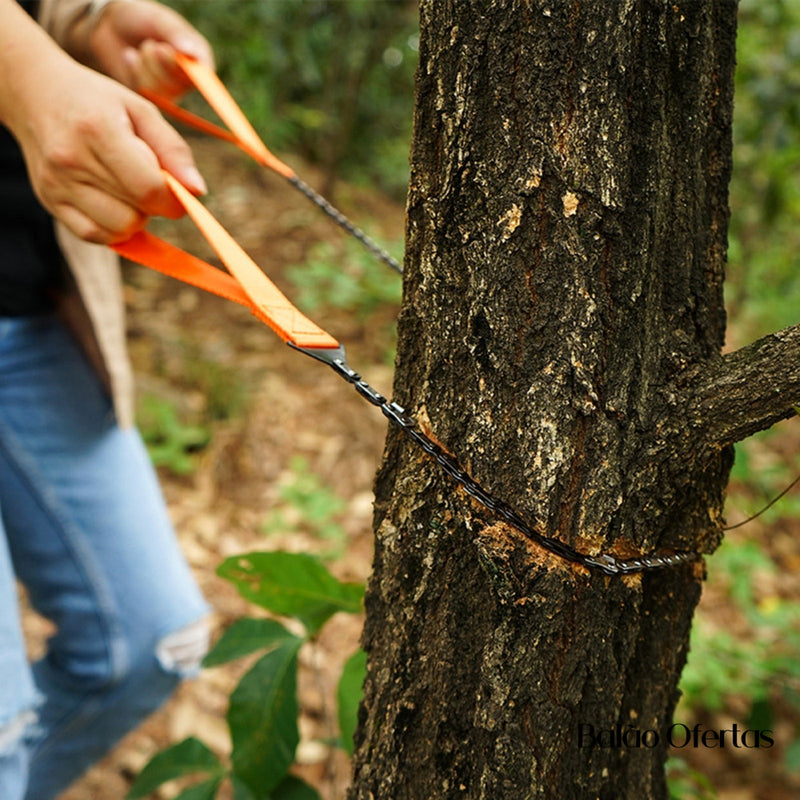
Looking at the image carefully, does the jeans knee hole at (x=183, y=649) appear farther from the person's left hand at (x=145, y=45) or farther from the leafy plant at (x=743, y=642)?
the leafy plant at (x=743, y=642)

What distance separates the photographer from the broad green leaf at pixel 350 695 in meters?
1.00

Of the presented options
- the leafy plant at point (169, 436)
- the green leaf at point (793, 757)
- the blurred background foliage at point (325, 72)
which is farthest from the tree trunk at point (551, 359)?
the blurred background foliage at point (325, 72)

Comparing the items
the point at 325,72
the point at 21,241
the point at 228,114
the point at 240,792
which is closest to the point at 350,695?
the point at 240,792

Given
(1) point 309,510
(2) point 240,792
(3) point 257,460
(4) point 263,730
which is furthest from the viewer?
(3) point 257,460

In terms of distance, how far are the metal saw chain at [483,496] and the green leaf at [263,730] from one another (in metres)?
0.50

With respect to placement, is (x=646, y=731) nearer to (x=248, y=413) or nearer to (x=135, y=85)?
(x=135, y=85)

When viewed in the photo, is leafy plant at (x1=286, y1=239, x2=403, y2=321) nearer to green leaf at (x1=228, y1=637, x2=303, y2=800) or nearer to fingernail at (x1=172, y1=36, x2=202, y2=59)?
fingernail at (x1=172, y1=36, x2=202, y2=59)

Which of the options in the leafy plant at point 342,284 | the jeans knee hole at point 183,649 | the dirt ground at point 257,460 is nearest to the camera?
the jeans knee hole at point 183,649

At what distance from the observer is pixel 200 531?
2686mm

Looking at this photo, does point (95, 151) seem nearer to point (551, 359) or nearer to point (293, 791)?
point (551, 359)

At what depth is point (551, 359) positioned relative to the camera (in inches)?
26.1

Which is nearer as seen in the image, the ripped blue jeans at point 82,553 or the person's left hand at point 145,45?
the person's left hand at point 145,45

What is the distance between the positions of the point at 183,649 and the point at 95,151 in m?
1.05

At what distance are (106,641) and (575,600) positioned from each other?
3.65 feet
